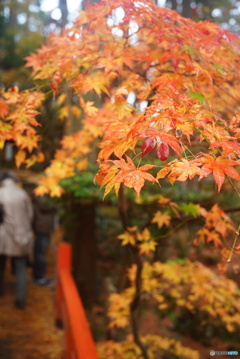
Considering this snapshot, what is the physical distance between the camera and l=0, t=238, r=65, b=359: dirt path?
4.46 meters

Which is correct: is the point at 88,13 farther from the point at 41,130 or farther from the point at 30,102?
the point at 41,130

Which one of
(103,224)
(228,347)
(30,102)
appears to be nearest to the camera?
(30,102)

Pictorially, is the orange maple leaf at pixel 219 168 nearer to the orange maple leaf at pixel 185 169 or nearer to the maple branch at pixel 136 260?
the orange maple leaf at pixel 185 169

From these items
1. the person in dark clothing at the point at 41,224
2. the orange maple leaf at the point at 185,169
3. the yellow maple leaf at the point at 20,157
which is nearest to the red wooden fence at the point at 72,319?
the person in dark clothing at the point at 41,224

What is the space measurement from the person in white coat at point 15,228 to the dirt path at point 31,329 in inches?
9.8

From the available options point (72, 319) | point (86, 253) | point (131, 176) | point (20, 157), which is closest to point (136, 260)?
point (72, 319)

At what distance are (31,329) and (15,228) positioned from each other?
58.2 inches

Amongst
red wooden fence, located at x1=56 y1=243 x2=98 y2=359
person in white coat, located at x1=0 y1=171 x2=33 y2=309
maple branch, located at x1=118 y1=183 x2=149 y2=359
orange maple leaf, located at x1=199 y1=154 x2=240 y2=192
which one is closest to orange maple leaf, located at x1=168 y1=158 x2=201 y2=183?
orange maple leaf, located at x1=199 y1=154 x2=240 y2=192

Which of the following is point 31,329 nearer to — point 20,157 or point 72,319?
point 72,319

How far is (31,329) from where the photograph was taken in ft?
16.3

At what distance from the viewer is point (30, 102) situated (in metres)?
2.40

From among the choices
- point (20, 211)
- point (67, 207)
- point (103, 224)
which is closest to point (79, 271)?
point (67, 207)

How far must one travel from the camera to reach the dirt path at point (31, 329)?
4465 millimetres

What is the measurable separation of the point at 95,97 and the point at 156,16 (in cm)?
440
